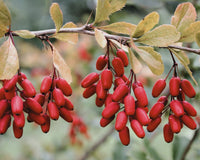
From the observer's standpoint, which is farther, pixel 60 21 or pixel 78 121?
pixel 78 121

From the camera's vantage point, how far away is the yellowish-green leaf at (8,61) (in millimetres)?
824

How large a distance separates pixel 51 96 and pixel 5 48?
23cm

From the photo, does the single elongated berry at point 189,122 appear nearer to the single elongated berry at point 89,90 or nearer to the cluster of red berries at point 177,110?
the cluster of red berries at point 177,110

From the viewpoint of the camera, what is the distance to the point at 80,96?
2.96m

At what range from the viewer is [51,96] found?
0.98m

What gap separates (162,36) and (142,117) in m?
0.25

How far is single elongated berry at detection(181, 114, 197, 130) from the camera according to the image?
92 cm

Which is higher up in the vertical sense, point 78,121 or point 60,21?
point 60,21

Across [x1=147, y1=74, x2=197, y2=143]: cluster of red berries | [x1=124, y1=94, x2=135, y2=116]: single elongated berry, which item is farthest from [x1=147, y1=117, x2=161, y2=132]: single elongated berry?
[x1=124, y1=94, x2=135, y2=116]: single elongated berry

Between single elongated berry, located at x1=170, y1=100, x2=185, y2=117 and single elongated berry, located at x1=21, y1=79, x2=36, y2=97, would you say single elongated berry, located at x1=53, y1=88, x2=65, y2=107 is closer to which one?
single elongated berry, located at x1=21, y1=79, x2=36, y2=97

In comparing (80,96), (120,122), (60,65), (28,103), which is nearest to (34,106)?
(28,103)

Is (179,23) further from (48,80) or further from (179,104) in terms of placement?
(48,80)

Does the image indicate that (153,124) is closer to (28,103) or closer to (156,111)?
(156,111)

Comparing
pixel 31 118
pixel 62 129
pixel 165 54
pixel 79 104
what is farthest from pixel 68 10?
pixel 62 129
